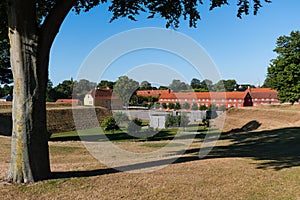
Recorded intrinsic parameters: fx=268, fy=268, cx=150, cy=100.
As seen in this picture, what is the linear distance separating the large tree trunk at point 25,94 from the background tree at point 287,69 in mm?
36147

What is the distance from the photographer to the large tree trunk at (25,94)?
5754 mm

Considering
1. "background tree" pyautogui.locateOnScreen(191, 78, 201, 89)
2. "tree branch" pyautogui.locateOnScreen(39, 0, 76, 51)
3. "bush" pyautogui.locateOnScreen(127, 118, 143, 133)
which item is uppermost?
"background tree" pyautogui.locateOnScreen(191, 78, 201, 89)

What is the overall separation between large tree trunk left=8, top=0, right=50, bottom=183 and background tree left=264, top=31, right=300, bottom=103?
119 feet

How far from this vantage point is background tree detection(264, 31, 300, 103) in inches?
1403

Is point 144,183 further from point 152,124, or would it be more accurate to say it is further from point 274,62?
point 274,62

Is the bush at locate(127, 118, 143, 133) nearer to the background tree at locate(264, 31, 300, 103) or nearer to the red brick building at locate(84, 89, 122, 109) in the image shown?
the background tree at locate(264, 31, 300, 103)

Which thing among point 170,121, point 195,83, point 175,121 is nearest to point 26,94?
point 170,121

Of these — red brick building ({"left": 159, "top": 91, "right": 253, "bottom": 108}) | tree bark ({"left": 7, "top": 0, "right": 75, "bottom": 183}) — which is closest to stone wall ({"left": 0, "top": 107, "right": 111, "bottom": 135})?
tree bark ({"left": 7, "top": 0, "right": 75, "bottom": 183})

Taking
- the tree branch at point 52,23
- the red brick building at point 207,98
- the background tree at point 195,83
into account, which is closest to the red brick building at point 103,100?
the red brick building at point 207,98

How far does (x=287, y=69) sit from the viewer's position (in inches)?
1438

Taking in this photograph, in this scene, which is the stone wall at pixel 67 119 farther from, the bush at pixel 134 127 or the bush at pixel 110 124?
the bush at pixel 134 127

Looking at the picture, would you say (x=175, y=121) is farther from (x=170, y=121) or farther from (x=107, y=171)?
(x=107, y=171)

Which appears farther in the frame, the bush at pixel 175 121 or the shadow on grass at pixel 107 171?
the bush at pixel 175 121

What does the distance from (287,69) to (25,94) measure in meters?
37.7
